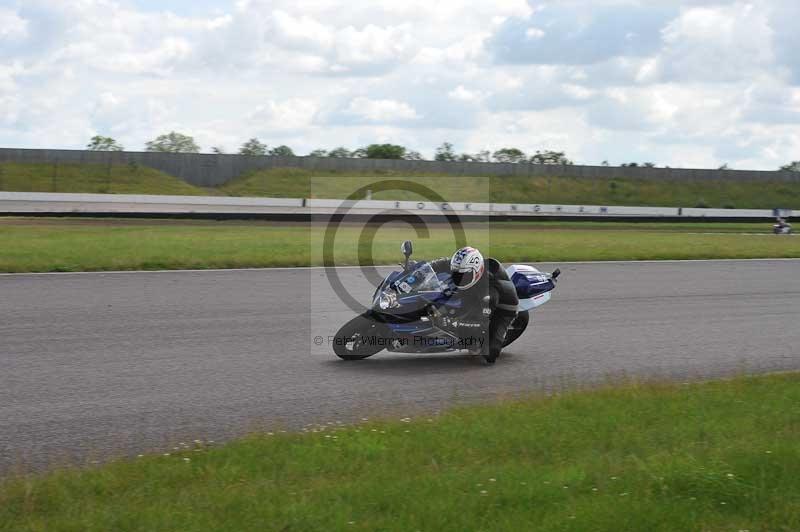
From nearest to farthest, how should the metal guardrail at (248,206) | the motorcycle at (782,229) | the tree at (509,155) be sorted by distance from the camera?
the motorcycle at (782,229) < the metal guardrail at (248,206) < the tree at (509,155)

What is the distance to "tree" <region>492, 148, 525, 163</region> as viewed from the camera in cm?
6712

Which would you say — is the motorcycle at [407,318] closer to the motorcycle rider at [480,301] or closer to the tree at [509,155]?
the motorcycle rider at [480,301]

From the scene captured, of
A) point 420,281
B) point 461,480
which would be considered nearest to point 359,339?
point 420,281

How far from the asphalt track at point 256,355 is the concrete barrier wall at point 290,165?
111 feet

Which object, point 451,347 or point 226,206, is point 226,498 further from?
point 226,206

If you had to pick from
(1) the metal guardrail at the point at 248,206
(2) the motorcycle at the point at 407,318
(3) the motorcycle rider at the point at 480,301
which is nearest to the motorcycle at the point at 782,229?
(1) the metal guardrail at the point at 248,206

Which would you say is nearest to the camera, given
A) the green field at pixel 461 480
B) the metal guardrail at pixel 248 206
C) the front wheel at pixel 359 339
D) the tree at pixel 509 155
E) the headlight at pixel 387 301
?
the green field at pixel 461 480

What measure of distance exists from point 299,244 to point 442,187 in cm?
2672

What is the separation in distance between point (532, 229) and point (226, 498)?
89.1 ft

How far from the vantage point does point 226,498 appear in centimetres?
514

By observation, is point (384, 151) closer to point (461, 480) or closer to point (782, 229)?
point (782, 229)

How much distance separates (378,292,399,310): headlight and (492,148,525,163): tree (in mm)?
57427

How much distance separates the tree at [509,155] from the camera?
220 ft

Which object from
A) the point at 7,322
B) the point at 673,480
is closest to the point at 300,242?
the point at 7,322
